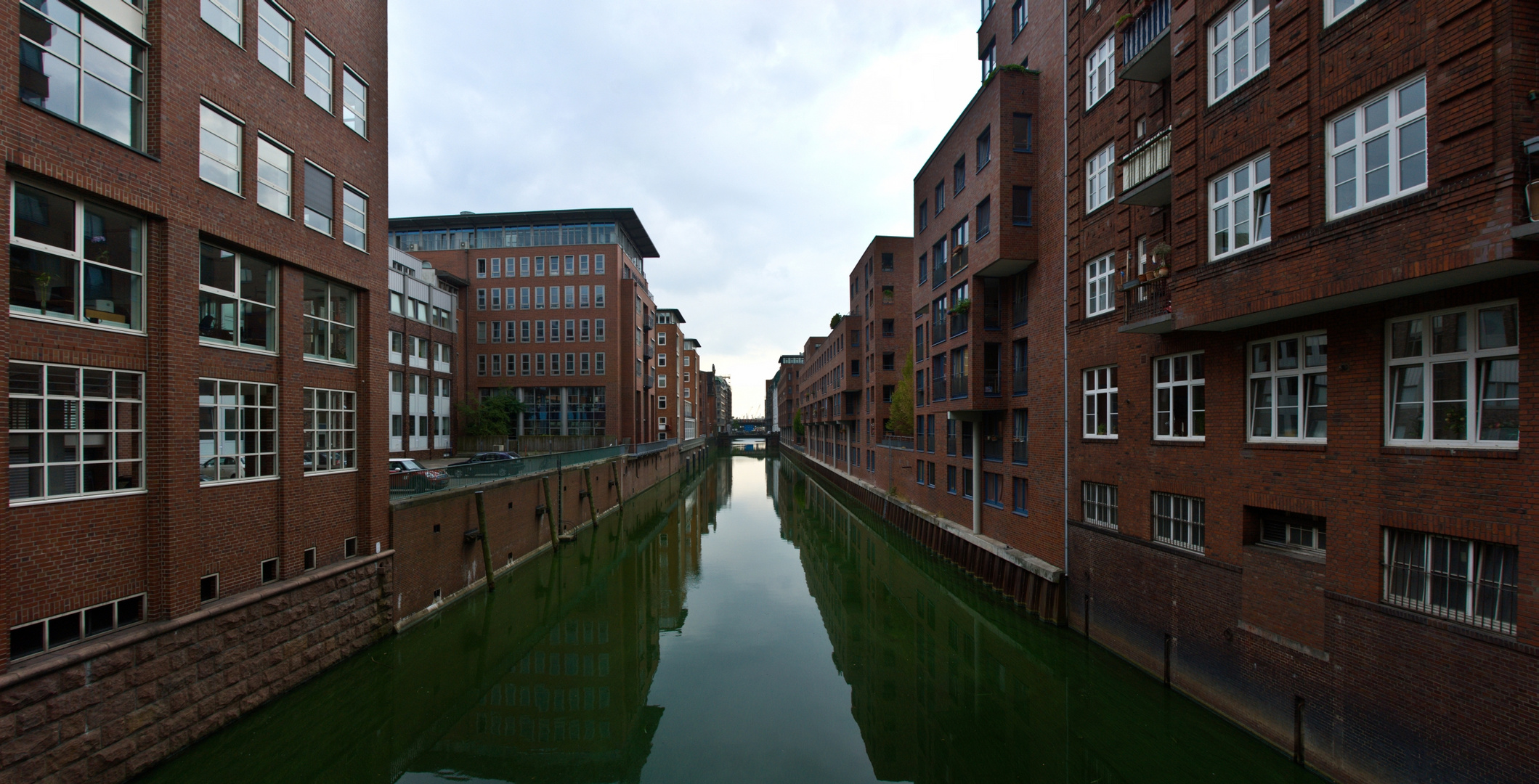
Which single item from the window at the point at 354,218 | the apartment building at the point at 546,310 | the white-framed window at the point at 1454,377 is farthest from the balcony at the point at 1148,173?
the apartment building at the point at 546,310

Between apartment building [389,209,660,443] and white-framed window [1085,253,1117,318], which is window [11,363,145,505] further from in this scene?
apartment building [389,209,660,443]

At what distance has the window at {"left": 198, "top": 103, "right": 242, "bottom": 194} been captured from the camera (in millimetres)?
10258

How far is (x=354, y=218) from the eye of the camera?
14.4 metres

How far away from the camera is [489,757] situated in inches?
415

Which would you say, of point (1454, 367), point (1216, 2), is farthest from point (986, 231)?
point (1454, 367)

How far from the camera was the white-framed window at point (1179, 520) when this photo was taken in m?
11.3

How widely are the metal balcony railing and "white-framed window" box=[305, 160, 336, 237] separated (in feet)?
54.5

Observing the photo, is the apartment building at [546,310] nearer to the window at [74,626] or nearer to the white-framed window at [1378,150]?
the window at [74,626]

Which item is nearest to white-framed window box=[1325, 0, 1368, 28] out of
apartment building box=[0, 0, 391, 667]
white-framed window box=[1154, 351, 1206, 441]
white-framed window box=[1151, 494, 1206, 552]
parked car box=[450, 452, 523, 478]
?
white-framed window box=[1154, 351, 1206, 441]

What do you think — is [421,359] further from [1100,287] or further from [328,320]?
[1100,287]

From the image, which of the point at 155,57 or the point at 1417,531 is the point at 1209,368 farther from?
the point at 155,57

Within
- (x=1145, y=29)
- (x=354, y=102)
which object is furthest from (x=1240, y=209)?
(x=354, y=102)

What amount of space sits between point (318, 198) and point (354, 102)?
2.95 meters

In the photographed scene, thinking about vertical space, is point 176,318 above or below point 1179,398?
above
